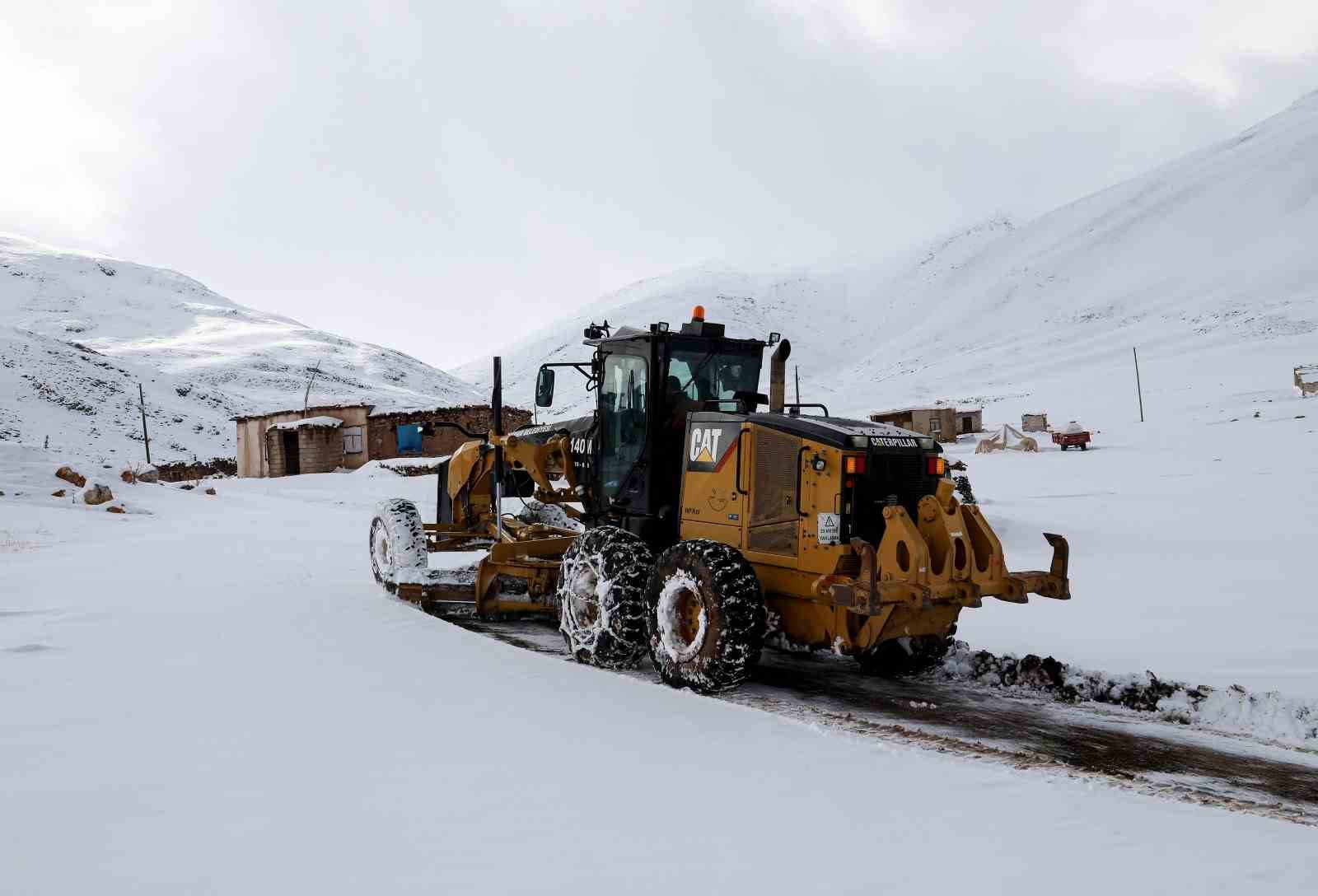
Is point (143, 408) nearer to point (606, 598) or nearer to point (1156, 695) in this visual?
point (606, 598)

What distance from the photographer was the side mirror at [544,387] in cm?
884

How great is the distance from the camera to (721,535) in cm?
780

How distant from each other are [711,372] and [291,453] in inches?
1645

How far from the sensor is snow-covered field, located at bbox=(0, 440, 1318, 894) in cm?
370

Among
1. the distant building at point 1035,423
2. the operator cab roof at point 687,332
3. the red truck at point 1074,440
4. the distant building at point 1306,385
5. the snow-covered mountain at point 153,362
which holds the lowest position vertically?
the operator cab roof at point 687,332

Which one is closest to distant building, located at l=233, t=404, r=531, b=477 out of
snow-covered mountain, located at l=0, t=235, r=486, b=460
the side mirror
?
snow-covered mountain, located at l=0, t=235, r=486, b=460

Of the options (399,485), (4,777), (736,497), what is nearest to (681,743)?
(736,497)

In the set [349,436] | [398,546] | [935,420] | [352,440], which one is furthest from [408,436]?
[398,546]

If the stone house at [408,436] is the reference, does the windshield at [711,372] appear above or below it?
below

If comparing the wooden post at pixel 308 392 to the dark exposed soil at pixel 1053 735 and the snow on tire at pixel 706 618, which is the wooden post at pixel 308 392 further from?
the dark exposed soil at pixel 1053 735

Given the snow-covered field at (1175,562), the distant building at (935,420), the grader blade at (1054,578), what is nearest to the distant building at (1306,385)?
the distant building at (935,420)

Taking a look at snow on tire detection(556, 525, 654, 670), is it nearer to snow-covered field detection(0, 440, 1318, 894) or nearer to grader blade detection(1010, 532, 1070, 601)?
snow-covered field detection(0, 440, 1318, 894)

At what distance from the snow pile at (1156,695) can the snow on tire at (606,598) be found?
251 cm

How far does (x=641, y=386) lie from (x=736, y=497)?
5.24 ft
